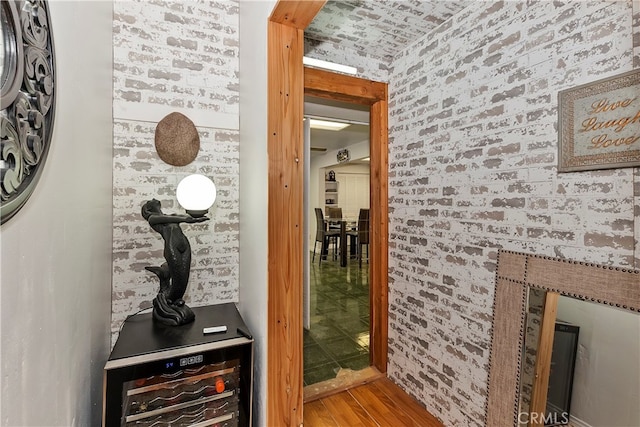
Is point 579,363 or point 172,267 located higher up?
point 172,267

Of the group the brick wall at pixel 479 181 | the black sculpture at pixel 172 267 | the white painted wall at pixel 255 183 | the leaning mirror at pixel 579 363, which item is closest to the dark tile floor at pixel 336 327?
the brick wall at pixel 479 181

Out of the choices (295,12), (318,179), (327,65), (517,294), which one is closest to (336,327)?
(517,294)

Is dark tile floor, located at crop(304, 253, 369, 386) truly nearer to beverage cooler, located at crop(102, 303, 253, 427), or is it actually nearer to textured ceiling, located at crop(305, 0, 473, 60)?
beverage cooler, located at crop(102, 303, 253, 427)

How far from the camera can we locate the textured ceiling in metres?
1.87

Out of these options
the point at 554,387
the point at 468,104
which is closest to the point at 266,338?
the point at 554,387

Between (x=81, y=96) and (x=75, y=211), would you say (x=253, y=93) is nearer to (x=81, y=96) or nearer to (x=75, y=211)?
(x=81, y=96)

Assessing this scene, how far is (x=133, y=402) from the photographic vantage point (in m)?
1.22

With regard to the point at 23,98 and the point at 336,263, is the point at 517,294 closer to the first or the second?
the point at 23,98

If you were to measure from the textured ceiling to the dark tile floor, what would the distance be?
2828 mm

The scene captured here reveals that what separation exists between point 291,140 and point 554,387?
1.78 metres

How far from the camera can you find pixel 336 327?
11.6 feet

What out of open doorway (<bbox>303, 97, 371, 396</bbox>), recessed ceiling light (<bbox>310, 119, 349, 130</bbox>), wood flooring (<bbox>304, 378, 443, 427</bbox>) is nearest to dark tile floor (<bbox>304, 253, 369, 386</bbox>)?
open doorway (<bbox>303, 97, 371, 396</bbox>)

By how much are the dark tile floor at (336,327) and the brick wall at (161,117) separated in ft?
4.13

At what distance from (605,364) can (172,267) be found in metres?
2.09
